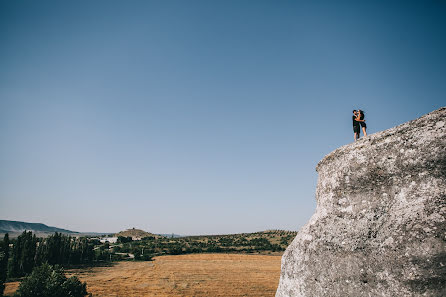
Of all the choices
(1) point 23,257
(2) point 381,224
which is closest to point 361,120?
(2) point 381,224

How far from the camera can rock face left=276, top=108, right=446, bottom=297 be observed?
5.31 m

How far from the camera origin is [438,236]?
5160 mm

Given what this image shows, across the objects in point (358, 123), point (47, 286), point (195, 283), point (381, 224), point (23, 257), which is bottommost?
point (195, 283)

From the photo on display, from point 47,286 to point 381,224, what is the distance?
31992 millimetres

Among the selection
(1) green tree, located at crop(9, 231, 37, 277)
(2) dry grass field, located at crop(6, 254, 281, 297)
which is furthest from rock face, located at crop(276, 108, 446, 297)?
(1) green tree, located at crop(9, 231, 37, 277)

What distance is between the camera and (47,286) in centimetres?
2500

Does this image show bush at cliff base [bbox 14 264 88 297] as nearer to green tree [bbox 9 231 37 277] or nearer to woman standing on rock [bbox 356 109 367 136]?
woman standing on rock [bbox 356 109 367 136]

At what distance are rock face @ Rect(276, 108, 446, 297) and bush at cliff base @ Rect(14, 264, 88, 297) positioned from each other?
2840 centimetres

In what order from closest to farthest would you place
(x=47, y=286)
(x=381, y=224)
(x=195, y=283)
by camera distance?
1. (x=381, y=224)
2. (x=47, y=286)
3. (x=195, y=283)

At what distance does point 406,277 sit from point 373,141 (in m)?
3.42

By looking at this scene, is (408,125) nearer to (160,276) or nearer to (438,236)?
(438,236)

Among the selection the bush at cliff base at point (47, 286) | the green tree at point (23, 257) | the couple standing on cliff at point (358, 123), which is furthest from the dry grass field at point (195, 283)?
the couple standing on cliff at point (358, 123)

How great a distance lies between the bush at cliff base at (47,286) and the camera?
24.6 metres

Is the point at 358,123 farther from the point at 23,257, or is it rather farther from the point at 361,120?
the point at 23,257
